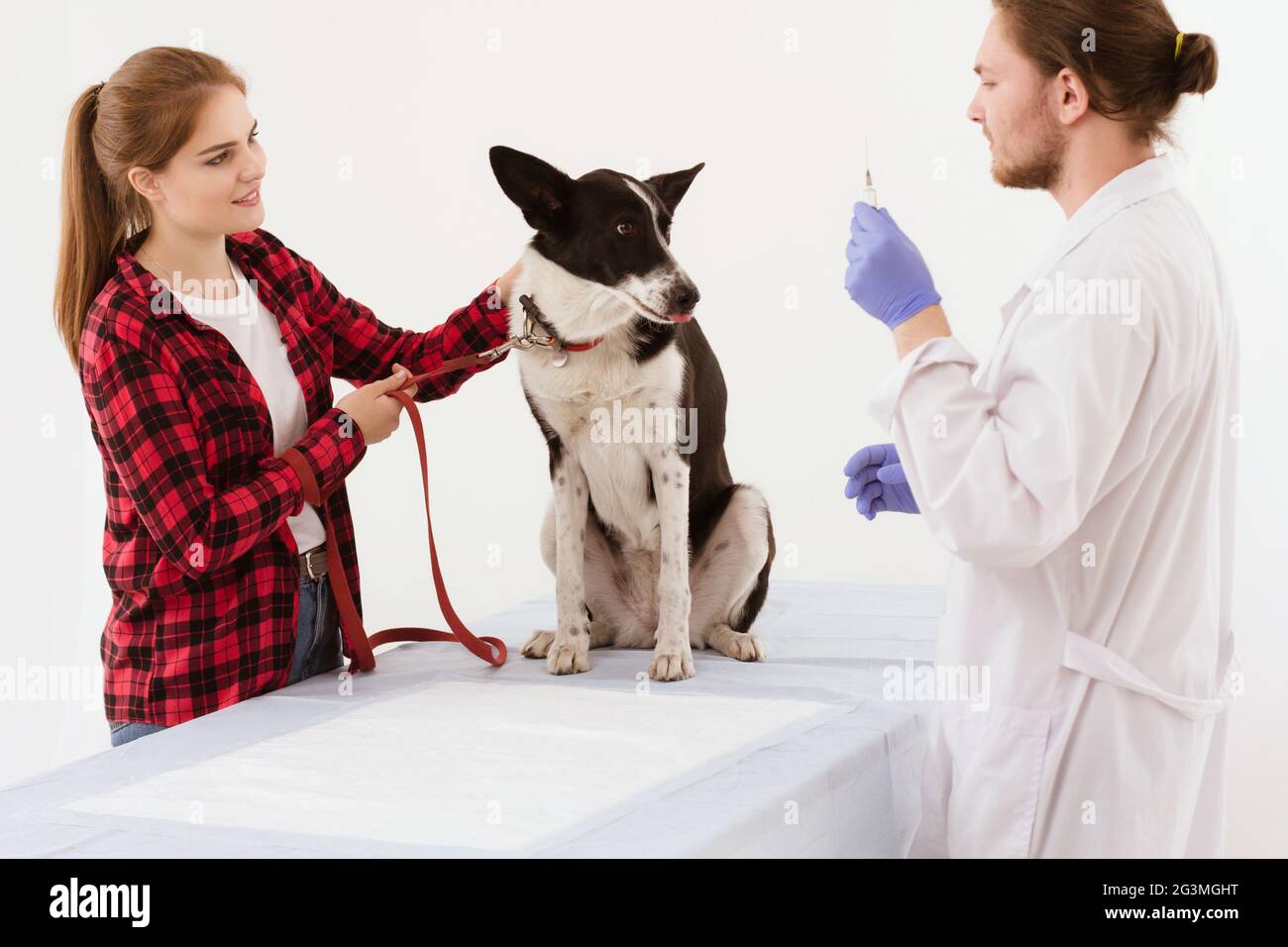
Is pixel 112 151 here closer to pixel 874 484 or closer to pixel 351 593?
pixel 351 593

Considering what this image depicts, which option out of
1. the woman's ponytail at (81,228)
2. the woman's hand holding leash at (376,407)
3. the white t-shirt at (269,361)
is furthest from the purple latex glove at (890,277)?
the woman's ponytail at (81,228)

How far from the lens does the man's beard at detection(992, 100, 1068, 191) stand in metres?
1.47

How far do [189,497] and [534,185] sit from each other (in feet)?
2.73

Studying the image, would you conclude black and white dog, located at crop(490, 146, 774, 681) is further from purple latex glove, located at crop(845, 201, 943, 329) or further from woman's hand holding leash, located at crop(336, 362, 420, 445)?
purple latex glove, located at crop(845, 201, 943, 329)

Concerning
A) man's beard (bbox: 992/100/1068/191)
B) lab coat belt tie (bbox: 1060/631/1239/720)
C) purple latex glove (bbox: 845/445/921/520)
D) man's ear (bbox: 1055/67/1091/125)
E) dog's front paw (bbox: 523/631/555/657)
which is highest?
man's ear (bbox: 1055/67/1091/125)

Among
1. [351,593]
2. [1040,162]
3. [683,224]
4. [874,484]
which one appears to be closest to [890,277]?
[1040,162]

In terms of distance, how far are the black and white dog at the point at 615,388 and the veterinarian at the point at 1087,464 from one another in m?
0.66

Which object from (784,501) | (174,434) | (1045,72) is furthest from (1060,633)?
(784,501)

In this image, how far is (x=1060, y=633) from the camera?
1.44m

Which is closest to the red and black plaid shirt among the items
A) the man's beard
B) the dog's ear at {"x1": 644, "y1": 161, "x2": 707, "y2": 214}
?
the dog's ear at {"x1": 644, "y1": 161, "x2": 707, "y2": 214}

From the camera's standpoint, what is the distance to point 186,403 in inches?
71.7

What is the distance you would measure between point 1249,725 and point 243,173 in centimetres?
313

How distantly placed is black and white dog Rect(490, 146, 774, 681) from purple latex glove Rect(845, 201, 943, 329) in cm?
51

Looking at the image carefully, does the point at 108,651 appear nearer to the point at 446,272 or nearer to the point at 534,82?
the point at 446,272
